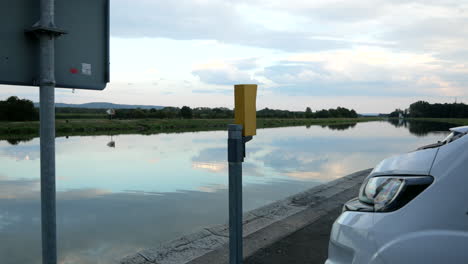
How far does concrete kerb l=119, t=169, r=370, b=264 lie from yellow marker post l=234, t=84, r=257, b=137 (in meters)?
1.76

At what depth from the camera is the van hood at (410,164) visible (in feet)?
6.73

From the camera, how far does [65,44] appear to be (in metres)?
Result: 2.84

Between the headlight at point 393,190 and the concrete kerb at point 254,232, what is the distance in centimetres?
240

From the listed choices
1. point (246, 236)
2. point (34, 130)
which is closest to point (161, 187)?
point (246, 236)

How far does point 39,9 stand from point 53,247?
168cm

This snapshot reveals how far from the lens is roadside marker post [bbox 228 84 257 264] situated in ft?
10.2

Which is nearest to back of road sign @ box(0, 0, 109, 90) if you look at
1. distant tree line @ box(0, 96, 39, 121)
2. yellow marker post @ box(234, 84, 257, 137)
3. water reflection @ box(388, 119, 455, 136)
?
yellow marker post @ box(234, 84, 257, 137)

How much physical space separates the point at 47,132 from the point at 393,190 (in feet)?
7.22

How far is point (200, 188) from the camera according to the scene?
10430 mm

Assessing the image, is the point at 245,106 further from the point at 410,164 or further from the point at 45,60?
the point at 45,60

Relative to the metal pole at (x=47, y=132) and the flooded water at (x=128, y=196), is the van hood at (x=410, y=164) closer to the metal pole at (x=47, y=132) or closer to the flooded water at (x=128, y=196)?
the flooded water at (x=128, y=196)

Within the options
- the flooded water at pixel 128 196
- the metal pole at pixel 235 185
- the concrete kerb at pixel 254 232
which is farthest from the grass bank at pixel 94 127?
the metal pole at pixel 235 185

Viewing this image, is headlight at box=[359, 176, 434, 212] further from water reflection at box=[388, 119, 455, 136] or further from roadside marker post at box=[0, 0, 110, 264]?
roadside marker post at box=[0, 0, 110, 264]

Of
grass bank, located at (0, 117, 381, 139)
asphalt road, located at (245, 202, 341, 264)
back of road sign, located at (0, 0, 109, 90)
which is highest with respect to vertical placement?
back of road sign, located at (0, 0, 109, 90)
